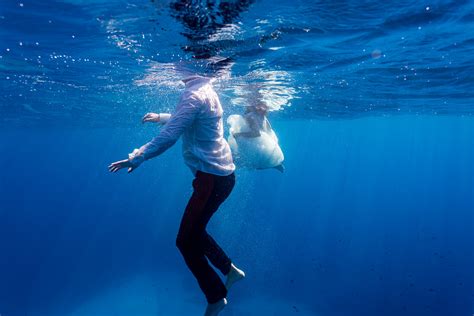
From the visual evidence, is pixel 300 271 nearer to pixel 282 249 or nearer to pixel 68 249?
pixel 282 249

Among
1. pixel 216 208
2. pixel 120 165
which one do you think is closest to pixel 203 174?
pixel 216 208

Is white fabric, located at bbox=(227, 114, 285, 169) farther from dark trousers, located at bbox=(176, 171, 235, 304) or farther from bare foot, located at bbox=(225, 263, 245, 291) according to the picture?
bare foot, located at bbox=(225, 263, 245, 291)

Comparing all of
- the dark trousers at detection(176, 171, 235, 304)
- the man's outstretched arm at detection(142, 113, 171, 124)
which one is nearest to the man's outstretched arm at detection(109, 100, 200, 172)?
the dark trousers at detection(176, 171, 235, 304)

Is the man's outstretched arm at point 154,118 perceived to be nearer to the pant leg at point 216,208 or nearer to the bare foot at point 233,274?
the pant leg at point 216,208

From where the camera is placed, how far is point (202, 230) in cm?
477

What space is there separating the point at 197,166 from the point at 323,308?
1379 cm

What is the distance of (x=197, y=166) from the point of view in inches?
193

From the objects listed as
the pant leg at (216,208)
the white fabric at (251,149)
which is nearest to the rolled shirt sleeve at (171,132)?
the pant leg at (216,208)

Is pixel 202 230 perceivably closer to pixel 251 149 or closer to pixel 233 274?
pixel 233 274

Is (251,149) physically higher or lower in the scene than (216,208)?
lower

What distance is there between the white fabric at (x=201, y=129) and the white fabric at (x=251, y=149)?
3.56m

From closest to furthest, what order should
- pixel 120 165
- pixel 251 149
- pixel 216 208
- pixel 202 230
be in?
pixel 120 165
pixel 202 230
pixel 216 208
pixel 251 149

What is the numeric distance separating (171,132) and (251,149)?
186 inches

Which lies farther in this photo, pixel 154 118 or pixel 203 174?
pixel 154 118
